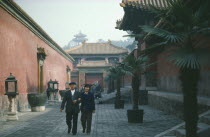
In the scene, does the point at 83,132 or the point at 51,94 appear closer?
the point at 83,132

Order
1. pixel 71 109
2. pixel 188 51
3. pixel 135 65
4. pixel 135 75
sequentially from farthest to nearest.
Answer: pixel 135 75, pixel 135 65, pixel 71 109, pixel 188 51

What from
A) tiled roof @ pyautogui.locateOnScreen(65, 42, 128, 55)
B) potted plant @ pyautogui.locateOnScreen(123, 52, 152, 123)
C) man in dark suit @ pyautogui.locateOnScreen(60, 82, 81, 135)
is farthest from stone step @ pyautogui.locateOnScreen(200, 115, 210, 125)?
tiled roof @ pyautogui.locateOnScreen(65, 42, 128, 55)

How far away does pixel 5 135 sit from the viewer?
746 cm

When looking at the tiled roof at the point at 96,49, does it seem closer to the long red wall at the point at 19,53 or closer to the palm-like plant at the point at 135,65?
the long red wall at the point at 19,53

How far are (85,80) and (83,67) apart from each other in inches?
79.5

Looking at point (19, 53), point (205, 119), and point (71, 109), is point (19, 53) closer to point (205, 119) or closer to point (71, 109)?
point (71, 109)

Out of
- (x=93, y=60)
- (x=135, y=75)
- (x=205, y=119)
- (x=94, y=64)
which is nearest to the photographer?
(x=205, y=119)

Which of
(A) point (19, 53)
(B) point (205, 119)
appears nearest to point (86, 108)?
(B) point (205, 119)

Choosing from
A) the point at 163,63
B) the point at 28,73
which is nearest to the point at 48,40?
the point at 28,73

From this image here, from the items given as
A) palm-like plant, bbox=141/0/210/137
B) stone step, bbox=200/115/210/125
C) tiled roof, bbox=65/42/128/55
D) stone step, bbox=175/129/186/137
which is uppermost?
tiled roof, bbox=65/42/128/55

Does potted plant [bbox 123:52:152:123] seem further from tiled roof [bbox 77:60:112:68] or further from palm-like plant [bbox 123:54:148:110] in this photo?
tiled roof [bbox 77:60:112:68]

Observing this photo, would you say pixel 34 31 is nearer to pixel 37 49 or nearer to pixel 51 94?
pixel 37 49

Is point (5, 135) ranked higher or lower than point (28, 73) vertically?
lower

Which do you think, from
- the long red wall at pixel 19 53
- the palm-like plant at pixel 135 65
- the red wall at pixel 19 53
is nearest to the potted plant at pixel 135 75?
the palm-like plant at pixel 135 65
